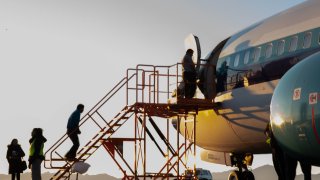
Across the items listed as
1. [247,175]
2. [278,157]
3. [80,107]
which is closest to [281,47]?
[278,157]

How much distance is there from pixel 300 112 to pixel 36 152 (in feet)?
35.4

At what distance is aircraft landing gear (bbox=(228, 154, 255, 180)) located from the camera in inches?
1044

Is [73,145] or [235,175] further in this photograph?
[235,175]

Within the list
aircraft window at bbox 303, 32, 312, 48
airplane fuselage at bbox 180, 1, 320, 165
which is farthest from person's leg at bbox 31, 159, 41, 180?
aircraft window at bbox 303, 32, 312, 48

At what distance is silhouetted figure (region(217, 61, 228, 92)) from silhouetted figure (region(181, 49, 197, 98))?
3.30 ft

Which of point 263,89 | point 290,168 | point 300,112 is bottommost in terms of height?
point 290,168

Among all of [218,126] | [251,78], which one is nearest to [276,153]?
[251,78]

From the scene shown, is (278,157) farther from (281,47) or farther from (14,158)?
(14,158)

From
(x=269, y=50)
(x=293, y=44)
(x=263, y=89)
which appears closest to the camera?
(x=293, y=44)

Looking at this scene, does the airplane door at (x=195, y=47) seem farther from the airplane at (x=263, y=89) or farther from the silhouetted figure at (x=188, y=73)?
the silhouetted figure at (x=188, y=73)

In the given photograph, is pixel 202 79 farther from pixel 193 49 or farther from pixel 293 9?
pixel 293 9

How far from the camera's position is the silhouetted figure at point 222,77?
24.0 m

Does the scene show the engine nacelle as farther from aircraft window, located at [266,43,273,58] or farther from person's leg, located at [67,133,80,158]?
person's leg, located at [67,133,80,158]

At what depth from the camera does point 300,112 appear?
14.1m
